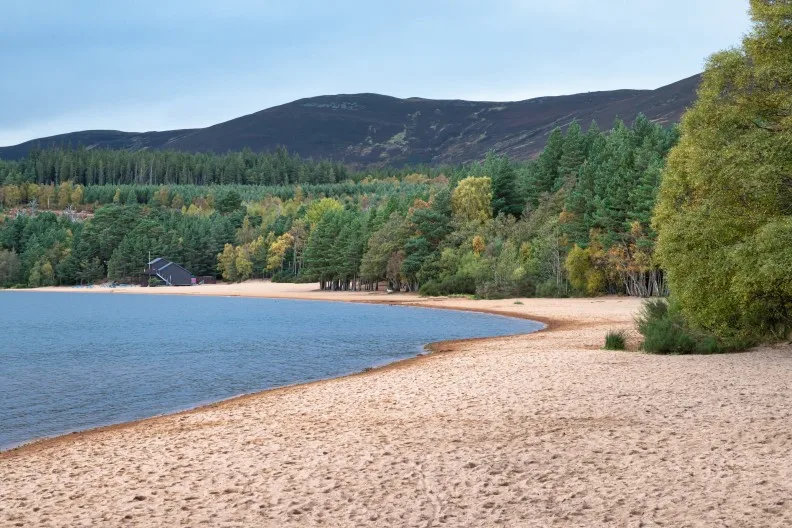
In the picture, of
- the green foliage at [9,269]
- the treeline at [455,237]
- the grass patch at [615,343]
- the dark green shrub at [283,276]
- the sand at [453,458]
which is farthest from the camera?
the green foliage at [9,269]

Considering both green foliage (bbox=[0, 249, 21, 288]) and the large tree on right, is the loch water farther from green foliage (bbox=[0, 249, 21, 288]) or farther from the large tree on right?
green foliage (bbox=[0, 249, 21, 288])

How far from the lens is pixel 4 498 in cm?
1004

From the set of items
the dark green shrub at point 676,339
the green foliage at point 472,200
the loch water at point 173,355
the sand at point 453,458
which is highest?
the green foliage at point 472,200

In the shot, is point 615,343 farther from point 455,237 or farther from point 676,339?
point 455,237

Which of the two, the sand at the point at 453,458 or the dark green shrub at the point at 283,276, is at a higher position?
the dark green shrub at the point at 283,276

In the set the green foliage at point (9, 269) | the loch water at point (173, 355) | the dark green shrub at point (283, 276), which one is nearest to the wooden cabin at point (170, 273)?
the dark green shrub at point (283, 276)

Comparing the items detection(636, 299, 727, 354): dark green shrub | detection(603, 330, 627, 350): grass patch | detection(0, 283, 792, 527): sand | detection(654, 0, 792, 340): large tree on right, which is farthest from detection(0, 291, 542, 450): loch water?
detection(654, 0, 792, 340): large tree on right

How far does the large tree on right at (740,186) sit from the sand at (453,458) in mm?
2619

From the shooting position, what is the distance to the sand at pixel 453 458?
855 centimetres

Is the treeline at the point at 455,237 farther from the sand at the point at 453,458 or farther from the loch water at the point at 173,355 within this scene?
the sand at the point at 453,458

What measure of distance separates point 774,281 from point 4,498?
18153 mm

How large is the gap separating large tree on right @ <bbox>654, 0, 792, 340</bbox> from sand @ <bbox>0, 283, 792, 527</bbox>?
262 centimetres

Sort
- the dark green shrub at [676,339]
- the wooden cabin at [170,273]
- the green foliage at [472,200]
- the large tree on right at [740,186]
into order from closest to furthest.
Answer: the large tree on right at [740,186] < the dark green shrub at [676,339] < the green foliage at [472,200] < the wooden cabin at [170,273]

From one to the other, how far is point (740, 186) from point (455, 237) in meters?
68.7
